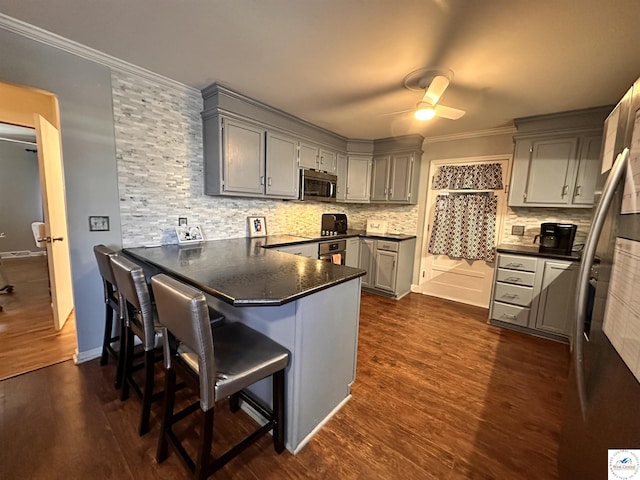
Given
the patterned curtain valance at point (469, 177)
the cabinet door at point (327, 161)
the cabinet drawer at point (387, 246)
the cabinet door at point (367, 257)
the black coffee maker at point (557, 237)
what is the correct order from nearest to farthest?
the black coffee maker at point (557, 237) → the patterned curtain valance at point (469, 177) → the cabinet door at point (327, 161) → the cabinet drawer at point (387, 246) → the cabinet door at point (367, 257)

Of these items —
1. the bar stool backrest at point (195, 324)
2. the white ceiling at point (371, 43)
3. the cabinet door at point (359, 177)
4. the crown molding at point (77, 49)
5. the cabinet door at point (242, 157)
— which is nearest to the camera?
the bar stool backrest at point (195, 324)

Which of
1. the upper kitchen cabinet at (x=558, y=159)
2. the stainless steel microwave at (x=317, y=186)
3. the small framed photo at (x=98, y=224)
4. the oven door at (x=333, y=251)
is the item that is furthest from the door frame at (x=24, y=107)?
the upper kitchen cabinet at (x=558, y=159)

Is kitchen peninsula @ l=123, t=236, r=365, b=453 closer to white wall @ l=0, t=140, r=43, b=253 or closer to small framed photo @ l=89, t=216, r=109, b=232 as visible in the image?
small framed photo @ l=89, t=216, r=109, b=232

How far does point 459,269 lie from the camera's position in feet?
12.6

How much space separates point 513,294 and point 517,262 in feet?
1.21

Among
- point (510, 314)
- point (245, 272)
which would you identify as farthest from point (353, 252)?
point (245, 272)

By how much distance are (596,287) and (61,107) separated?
317 cm

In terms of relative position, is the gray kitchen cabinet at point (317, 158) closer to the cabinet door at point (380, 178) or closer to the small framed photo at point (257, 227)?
the cabinet door at point (380, 178)

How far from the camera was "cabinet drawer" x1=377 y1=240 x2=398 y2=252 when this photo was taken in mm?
3805

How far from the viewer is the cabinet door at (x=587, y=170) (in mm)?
2627

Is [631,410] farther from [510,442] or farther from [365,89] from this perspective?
[365,89]

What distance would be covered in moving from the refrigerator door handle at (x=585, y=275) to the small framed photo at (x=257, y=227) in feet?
9.36

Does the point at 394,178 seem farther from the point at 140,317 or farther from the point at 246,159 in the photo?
the point at 140,317

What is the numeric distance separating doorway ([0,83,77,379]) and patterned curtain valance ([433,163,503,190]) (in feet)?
13.9
